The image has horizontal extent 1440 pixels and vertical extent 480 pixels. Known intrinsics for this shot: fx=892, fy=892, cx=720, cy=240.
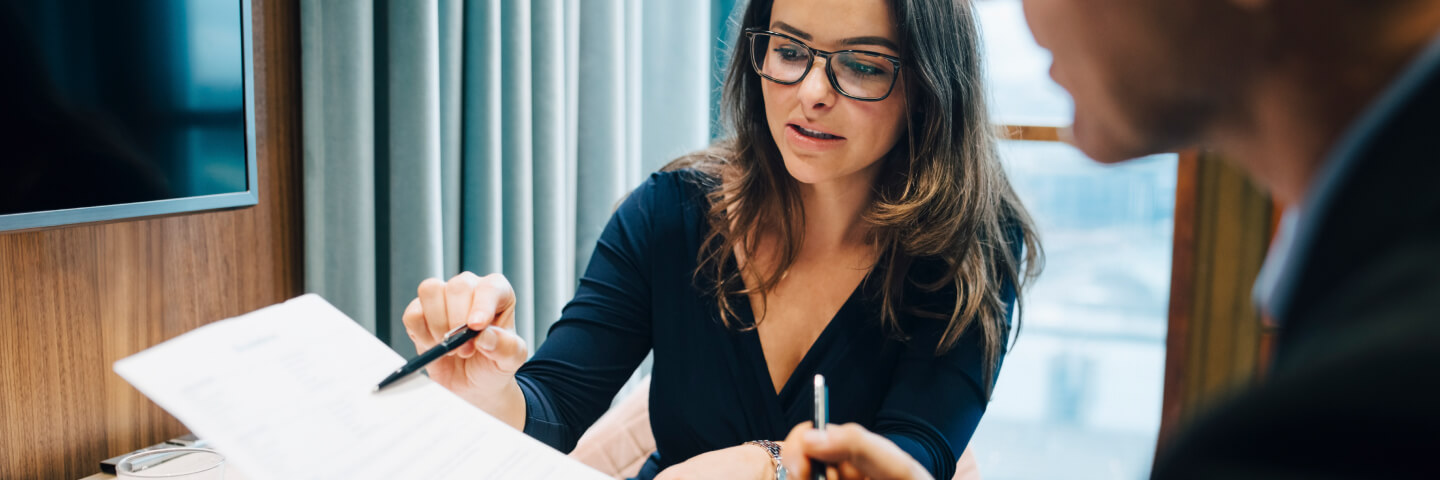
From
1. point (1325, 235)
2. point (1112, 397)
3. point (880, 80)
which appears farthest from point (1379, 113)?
point (1112, 397)

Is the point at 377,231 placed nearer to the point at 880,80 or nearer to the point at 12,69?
the point at 12,69

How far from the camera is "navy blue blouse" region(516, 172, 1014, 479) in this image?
1.18 meters

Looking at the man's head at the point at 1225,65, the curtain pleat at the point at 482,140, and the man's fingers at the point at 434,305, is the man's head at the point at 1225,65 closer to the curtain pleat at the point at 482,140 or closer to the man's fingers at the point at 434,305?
the man's fingers at the point at 434,305

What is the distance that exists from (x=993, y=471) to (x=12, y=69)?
247 cm

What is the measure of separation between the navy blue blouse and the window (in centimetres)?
122

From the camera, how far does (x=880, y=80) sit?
1193 millimetres

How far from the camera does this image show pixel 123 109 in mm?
1166

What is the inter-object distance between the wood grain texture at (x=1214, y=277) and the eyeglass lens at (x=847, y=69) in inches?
54.6

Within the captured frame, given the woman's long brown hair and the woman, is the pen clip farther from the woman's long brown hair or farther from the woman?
the woman's long brown hair

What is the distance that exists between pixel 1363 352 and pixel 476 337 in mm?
870

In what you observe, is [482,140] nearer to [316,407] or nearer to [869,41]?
[869,41]

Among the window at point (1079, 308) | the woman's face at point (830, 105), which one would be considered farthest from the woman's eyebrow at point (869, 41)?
the window at point (1079, 308)

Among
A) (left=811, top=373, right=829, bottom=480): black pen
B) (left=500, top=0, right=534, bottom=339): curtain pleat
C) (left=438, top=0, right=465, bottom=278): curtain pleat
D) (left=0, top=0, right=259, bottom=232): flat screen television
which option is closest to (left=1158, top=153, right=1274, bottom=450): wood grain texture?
(left=500, top=0, right=534, bottom=339): curtain pleat

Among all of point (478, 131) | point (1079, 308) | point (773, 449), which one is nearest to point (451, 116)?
point (478, 131)
